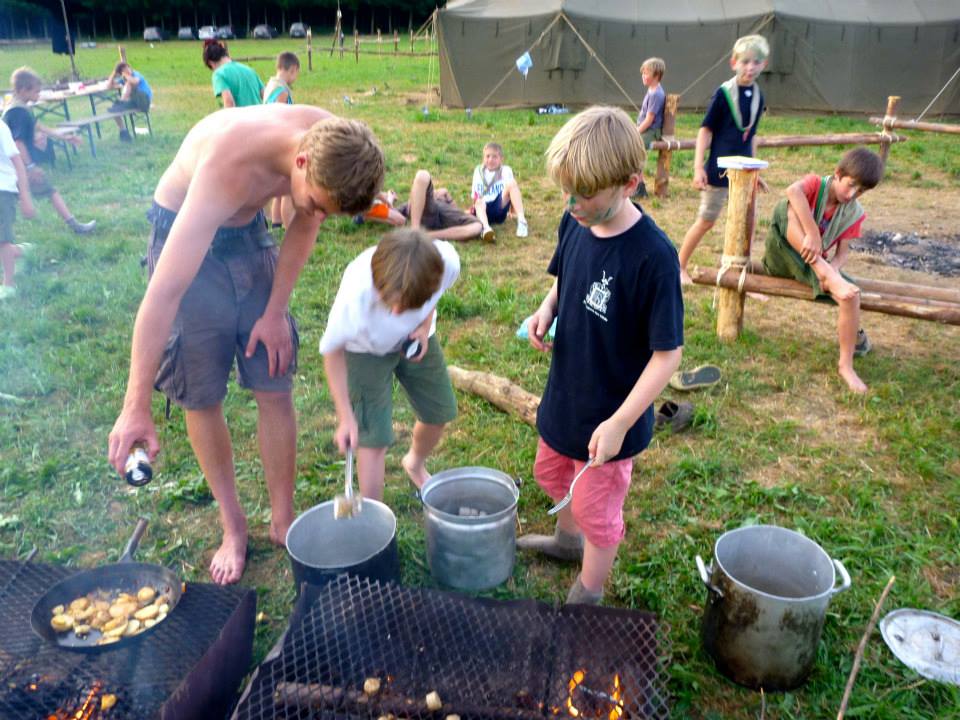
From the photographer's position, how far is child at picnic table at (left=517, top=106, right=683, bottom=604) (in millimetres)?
2049

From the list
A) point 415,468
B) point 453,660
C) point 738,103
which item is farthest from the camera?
point 738,103

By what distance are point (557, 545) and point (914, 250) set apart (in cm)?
585

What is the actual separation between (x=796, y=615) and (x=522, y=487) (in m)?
1.49

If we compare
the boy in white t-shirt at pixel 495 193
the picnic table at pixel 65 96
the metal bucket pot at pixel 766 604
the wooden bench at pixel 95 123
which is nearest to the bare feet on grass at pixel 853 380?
the metal bucket pot at pixel 766 604

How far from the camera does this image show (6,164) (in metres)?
5.73

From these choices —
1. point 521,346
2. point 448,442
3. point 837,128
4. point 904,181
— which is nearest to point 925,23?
point 837,128

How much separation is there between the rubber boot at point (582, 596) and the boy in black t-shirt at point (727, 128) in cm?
377

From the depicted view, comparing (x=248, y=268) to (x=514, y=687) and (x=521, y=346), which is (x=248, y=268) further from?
(x=521, y=346)

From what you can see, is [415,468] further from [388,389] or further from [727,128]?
[727,128]

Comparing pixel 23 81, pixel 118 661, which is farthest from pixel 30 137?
pixel 118 661

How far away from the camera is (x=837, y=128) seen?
44.8 feet

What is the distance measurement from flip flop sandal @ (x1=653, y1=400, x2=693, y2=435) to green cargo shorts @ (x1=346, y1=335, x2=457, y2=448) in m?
1.36

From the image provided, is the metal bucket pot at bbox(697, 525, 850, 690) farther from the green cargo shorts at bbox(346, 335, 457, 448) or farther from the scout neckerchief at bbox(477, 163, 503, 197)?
the scout neckerchief at bbox(477, 163, 503, 197)

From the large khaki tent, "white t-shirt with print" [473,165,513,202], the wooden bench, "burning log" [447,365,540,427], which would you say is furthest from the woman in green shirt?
the large khaki tent
